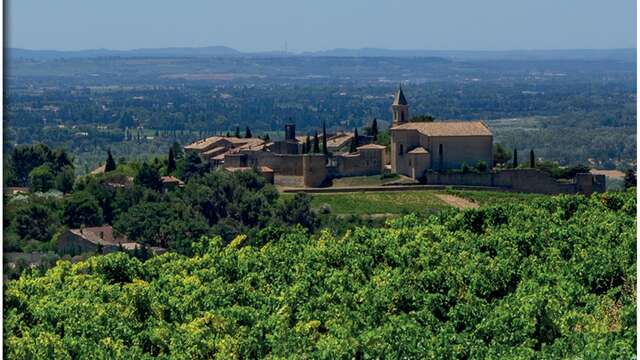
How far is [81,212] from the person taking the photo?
35.7 meters

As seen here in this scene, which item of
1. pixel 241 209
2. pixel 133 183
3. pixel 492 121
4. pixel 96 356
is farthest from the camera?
pixel 492 121

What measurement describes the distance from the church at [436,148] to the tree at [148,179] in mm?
6696

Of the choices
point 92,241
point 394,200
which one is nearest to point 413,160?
point 394,200

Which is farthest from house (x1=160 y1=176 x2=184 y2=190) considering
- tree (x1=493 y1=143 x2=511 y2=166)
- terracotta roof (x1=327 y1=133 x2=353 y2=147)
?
tree (x1=493 y1=143 x2=511 y2=166)

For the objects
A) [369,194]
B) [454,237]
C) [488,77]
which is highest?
[454,237]

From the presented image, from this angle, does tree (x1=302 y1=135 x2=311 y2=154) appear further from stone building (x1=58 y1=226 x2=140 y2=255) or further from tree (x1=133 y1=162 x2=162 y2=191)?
stone building (x1=58 y1=226 x2=140 y2=255)

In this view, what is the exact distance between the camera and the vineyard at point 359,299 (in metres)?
7.39

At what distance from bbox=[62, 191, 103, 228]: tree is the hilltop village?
5681 mm

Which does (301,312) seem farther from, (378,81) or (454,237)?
(378,81)

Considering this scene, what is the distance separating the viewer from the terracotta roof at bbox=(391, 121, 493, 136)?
3809cm

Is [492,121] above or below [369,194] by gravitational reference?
below

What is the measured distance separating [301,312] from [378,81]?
16318cm

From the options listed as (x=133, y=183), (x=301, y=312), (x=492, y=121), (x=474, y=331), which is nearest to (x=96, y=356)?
(x=301, y=312)

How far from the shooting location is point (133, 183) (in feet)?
128
